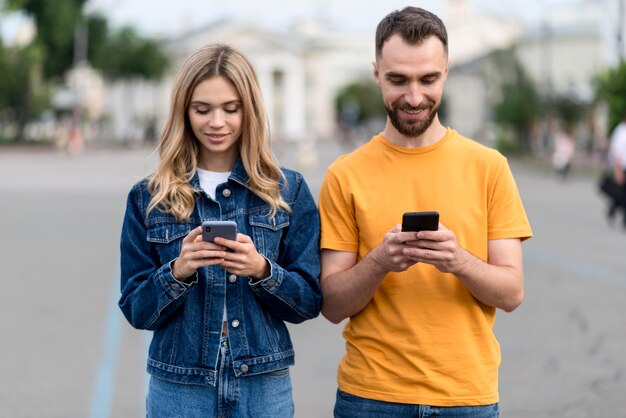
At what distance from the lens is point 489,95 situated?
211ft

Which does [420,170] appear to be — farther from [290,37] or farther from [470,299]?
[290,37]

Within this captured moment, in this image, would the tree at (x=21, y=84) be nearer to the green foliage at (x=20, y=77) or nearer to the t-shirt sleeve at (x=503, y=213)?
the green foliage at (x=20, y=77)

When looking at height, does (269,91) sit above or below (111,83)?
above

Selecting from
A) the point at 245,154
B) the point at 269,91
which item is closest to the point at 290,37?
the point at 269,91

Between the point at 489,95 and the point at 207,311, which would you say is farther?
the point at 489,95

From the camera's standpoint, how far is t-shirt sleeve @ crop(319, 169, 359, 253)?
130 inches

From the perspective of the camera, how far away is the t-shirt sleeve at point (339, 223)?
330 cm

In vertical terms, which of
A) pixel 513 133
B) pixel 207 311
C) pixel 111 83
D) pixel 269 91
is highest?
pixel 269 91

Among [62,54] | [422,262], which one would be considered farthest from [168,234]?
[62,54]

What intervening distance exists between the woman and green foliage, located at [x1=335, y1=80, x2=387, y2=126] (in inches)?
3382

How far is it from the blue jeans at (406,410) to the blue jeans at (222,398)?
263 mm

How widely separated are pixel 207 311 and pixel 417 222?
77cm

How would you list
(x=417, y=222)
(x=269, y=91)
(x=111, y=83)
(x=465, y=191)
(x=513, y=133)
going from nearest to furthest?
1. (x=417, y=222)
2. (x=465, y=191)
3. (x=513, y=133)
4. (x=111, y=83)
5. (x=269, y=91)

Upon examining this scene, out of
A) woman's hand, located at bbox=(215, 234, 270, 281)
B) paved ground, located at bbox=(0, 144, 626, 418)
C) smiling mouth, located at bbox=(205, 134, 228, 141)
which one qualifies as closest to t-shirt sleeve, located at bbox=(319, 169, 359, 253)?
woman's hand, located at bbox=(215, 234, 270, 281)
